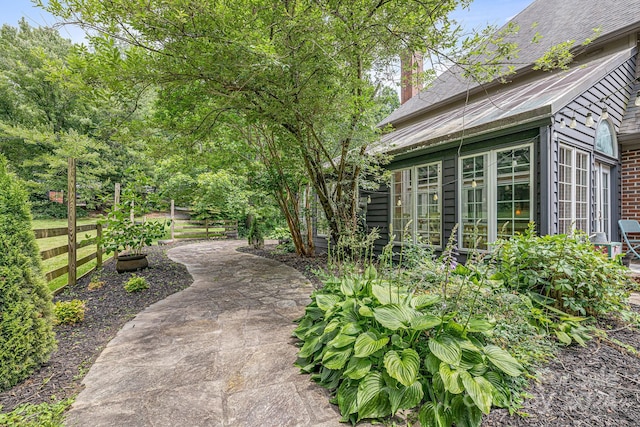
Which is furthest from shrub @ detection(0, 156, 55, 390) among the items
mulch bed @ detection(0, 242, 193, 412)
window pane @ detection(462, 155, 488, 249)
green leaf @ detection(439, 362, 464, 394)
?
window pane @ detection(462, 155, 488, 249)

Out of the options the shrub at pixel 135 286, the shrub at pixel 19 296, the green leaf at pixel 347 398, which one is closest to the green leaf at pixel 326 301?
the green leaf at pixel 347 398

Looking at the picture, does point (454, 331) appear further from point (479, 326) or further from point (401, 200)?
point (401, 200)

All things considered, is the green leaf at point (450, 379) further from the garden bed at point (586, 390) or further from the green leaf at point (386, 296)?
the green leaf at point (386, 296)

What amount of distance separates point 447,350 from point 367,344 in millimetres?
439

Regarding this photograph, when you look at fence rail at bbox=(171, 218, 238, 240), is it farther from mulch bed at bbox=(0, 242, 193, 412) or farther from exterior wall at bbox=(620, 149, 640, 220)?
exterior wall at bbox=(620, 149, 640, 220)

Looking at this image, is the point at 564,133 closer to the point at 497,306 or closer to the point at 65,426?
the point at 497,306

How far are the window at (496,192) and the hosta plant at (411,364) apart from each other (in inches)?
106

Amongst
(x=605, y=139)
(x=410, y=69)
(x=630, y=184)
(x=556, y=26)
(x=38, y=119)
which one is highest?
(x=38, y=119)

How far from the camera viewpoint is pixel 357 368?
5.59 ft

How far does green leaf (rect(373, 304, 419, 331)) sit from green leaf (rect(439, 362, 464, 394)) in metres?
0.28

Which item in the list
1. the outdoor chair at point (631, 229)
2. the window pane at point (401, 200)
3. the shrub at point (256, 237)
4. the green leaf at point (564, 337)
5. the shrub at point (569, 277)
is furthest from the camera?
the shrub at point (256, 237)

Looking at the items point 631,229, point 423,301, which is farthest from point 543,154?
point 423,301

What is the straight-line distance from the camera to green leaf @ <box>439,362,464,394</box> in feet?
4.83

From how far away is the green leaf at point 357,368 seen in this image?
166cm
